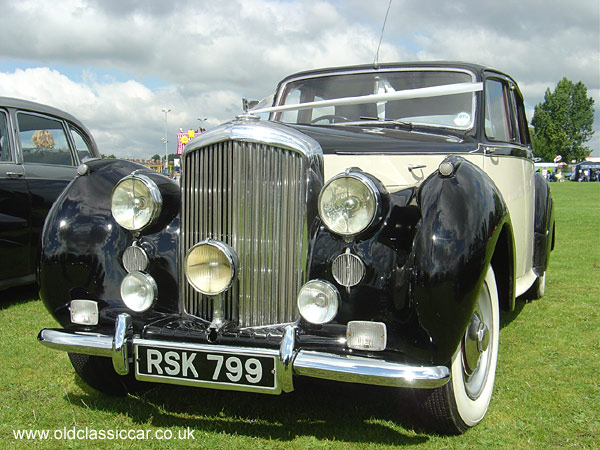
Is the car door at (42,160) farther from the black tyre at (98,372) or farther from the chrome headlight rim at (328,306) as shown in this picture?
the chrome headlight rim at (328,306)

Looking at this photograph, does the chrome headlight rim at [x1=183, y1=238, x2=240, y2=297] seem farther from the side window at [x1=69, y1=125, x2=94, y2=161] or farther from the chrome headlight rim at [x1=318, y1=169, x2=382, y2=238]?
the side window at [x1=69, y1=125, x2=94, y2=161]

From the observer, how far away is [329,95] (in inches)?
165

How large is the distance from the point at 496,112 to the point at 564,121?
208ft

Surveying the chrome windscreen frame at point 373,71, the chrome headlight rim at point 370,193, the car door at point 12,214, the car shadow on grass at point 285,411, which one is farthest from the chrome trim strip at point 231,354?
the car door at point 12,214

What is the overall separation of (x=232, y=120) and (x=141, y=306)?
0.97 metres

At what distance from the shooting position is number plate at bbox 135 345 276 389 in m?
2.35

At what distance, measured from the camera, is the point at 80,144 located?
6270mm

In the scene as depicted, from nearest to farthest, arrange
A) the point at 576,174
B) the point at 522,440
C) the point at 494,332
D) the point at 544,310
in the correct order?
the point at 522,440 < the point at 494,332 < the point at 544,310 < the point at 576,174

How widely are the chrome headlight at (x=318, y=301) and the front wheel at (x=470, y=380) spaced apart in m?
0.54

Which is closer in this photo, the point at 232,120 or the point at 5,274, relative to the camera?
the point at 232,120

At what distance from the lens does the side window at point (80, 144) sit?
244 inches

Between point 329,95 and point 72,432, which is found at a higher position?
point 329,95

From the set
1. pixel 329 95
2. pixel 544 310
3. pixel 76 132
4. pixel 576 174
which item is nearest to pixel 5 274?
pixel 76 132

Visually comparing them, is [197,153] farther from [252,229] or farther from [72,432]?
[72,432]
